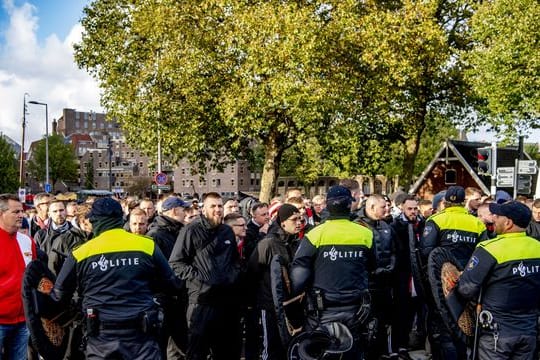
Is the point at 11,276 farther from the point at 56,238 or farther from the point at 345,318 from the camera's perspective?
the point at 345,318

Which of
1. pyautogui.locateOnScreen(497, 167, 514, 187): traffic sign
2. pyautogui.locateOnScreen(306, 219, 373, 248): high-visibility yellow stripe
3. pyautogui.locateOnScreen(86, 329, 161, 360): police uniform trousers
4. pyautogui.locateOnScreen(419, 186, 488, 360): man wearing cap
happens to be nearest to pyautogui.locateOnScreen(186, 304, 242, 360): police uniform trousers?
pyautogui.locateOnScreen(306, 219, 373, 248): high-visibility yellow stripe

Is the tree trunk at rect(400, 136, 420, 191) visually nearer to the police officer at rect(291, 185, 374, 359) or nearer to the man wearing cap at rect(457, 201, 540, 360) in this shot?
the police officer at rect(291, 185, 374, 359)

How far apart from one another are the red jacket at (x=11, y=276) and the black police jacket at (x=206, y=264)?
5.28 ft

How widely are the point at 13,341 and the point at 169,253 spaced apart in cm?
220

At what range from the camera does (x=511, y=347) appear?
5.33m

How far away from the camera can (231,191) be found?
93.6 meters

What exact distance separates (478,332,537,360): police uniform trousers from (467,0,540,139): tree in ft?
65.1

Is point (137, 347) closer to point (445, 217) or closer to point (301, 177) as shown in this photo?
point (445, 217)

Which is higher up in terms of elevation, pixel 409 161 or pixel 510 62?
pixel 510 62

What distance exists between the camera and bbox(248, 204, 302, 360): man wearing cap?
6746 mm

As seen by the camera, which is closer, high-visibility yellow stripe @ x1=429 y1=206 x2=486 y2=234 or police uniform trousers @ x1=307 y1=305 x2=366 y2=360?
police uniform trousers @ x1=307 y1=305 x2=366 y2=360

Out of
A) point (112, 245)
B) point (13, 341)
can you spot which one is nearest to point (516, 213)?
point (112, 245)

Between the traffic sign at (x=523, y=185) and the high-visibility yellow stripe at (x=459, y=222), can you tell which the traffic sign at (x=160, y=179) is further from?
the high-visibility yellow stripe at (x=459, y=222)

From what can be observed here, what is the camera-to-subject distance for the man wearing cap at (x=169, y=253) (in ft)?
18.9
